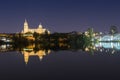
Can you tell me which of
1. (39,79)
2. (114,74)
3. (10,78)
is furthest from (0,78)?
(114,74)

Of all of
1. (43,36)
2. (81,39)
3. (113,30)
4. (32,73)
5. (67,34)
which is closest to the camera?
(32,73)

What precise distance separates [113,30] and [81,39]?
61.1m

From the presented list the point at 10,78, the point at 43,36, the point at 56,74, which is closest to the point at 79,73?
the point at 56,74

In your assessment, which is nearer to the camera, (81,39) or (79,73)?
(79,73)

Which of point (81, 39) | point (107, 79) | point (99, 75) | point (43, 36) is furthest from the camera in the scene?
point (43, 36)

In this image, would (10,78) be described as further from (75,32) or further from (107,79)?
(75,32)

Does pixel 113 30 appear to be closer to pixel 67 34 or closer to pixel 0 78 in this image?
pixel 67 34

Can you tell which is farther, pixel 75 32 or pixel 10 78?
pixel 75 32

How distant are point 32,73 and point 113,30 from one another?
141m

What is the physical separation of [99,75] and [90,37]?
91.4 m

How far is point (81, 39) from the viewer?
10419 centimetres

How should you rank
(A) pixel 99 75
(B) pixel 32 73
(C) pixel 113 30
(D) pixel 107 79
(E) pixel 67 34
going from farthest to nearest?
(C) pixel 113 30 < (E) pixel 67 34 < (B) pixel 32 73 < (A) pixel 99 75 < (D) pixel 107 79

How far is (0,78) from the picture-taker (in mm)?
21516

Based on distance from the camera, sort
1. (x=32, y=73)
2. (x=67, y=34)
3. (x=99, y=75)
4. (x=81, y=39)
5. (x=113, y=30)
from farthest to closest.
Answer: (x=113, y=30)
(x=67, y=34)
(x=81, y=39)
(x=32, y=73)
(x=99, y=75)
